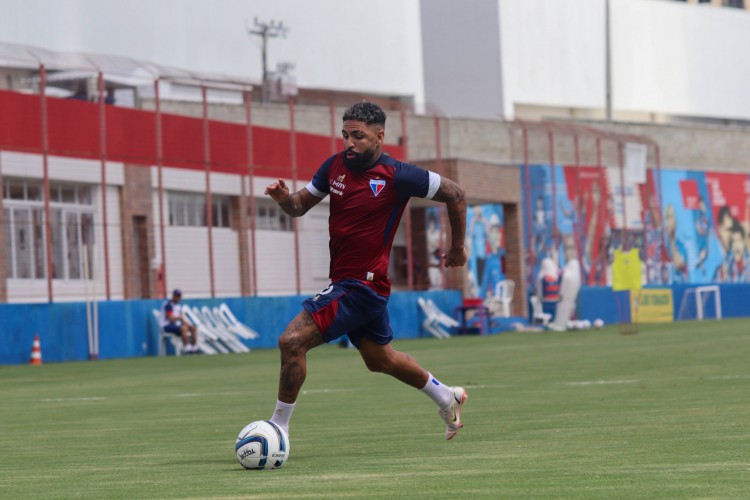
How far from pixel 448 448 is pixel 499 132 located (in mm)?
52216

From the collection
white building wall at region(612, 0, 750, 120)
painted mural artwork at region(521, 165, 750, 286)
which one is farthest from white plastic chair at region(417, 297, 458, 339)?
white building wall at region(612, 0, 750, 120)

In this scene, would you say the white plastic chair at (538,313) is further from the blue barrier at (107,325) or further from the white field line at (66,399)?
the white field line at (66,399)

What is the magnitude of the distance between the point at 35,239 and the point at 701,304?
23.7 meters

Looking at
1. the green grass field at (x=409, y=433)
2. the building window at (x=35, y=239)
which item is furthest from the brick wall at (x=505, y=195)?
the green grass field at (x=409, y=433)

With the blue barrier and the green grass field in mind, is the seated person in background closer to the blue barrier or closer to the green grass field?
the blue barrier

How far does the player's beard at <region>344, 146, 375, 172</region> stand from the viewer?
9648 millimetres

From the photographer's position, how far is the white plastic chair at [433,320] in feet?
139

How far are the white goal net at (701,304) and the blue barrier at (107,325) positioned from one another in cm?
1588

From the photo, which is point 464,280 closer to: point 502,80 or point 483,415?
point 502,80

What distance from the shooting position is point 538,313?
146 feet

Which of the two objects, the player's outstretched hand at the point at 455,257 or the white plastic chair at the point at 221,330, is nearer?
the player's outstretched hand at the point at 455,257

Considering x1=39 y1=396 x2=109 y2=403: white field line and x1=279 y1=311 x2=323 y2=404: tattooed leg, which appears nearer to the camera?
x1=279 y1=311 x2=323 y2=404: tattooed leg

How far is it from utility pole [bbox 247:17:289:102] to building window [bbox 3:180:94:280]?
2347cm

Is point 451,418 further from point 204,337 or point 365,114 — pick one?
point 204,337
